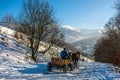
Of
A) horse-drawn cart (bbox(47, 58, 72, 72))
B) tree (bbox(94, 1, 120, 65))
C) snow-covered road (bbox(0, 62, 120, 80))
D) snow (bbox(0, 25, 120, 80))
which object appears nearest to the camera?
snow-covered road (bbox(0, 62, 120, 80))

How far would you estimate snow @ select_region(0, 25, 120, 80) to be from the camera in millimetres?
18902

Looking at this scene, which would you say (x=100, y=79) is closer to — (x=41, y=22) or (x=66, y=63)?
(x=66, y=63)

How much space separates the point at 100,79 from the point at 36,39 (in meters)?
20.1

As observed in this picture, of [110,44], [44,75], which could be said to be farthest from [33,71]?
[110,44]

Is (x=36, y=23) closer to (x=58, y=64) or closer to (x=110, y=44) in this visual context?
(x=58, y=64)

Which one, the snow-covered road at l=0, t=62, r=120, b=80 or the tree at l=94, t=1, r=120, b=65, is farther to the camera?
the tree at l=94, t=1, r=120, b=65

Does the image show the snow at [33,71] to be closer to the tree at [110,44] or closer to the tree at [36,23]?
the tree at [36,23]

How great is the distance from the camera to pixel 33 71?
71.5 feet

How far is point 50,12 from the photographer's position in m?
37.1

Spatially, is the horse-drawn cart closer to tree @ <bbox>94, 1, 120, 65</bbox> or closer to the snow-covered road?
the snow-covered road

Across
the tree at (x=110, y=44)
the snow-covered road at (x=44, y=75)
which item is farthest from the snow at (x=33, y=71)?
the tree at (x=110, y=44)

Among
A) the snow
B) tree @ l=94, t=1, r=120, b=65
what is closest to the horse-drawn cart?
the snow

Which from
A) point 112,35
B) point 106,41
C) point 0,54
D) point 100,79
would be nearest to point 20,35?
point 0,54

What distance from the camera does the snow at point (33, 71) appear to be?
62.0 ft
